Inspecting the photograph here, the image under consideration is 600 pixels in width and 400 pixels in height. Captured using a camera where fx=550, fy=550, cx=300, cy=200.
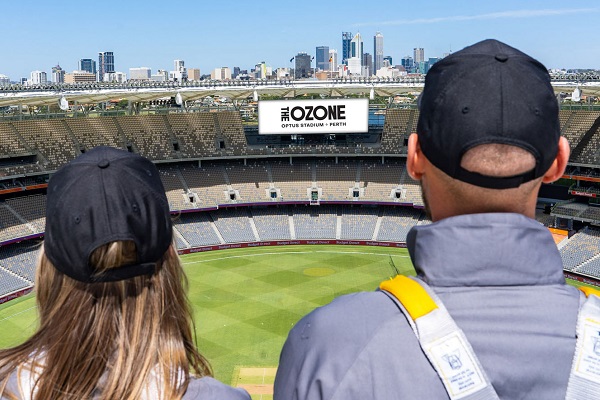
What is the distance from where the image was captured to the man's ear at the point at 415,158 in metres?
2.79

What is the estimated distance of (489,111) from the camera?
246cm

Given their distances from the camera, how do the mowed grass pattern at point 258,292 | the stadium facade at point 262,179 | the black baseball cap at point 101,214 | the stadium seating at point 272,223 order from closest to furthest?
the black baseball cap at point 101,214 → the mowed grass pattern at point 258,292 → the stadium facade at point 262,179 → the stadium seating at point 272,223

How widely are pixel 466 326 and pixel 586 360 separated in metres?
0.54

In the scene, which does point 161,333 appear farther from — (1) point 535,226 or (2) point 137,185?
(1) point 535,226

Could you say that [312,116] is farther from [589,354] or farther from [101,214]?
[589,354]

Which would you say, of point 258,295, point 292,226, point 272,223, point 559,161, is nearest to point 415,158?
point 559,161

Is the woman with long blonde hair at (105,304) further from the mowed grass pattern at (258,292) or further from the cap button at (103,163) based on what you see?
the mowed grass pattern at (258,292)

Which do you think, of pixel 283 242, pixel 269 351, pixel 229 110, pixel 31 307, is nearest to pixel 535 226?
pixel 269 351

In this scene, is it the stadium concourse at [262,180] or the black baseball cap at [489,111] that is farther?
the stadium concourse at [262,180]

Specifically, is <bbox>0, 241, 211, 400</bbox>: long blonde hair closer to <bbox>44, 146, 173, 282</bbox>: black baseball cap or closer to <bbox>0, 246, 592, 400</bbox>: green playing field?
<bbox>44, 146, 173, 282</bbox>: black baseball cap

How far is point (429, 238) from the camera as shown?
2424 mm

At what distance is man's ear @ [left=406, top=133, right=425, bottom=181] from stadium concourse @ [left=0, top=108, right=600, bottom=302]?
4499 cm

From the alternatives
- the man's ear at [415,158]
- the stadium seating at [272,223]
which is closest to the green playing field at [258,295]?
the stadium seating at [272,223]

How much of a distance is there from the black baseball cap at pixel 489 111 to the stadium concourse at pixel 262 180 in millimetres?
45108
